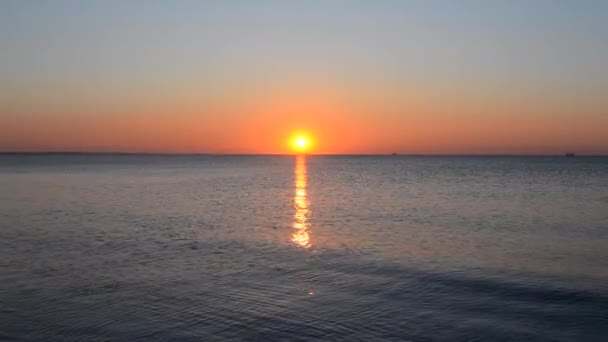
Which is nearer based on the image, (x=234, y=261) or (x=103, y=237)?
(x=234, y=261)

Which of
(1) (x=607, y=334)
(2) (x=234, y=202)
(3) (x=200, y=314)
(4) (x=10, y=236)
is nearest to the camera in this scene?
(1) (x=607, y=334)

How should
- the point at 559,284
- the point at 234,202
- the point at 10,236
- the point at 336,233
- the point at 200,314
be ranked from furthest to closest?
the point at 234,202 → the point at 336,233 → the point at 10,236 → the point at 559,284 → the point at 200,314

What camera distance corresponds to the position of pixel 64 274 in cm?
1833

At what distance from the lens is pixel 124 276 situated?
18.3 meters

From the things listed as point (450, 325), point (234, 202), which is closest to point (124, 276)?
point (450, 325)

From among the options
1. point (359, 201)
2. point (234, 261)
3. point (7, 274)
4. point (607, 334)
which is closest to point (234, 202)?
point (359, 201)

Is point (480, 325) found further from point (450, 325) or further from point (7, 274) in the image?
point (7, 274)

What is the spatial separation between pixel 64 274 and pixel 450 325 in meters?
12.7

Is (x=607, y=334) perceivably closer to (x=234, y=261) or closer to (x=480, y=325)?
(x=480, y=325)

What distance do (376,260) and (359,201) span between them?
2781cm

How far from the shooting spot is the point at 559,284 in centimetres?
1758

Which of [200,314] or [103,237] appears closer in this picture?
[200,314]

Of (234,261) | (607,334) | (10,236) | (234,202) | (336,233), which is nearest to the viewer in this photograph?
(607,334)

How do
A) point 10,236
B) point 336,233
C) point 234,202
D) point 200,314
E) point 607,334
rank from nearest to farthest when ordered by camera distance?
point 607,334 < point 200,314 < point 10,236 < point 336,233 < point 234,202
